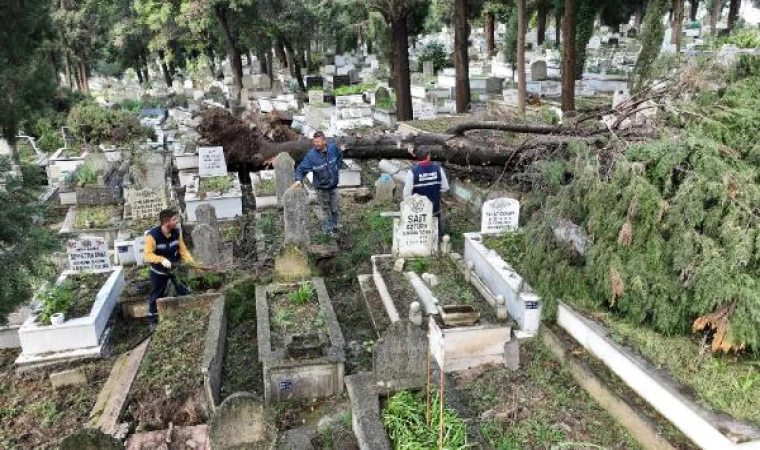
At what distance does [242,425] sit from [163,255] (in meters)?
3.59

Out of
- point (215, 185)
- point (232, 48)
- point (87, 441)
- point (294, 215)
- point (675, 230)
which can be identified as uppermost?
point (232, 48)

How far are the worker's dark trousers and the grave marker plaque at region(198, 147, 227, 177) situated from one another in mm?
4595

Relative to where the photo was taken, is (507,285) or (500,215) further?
(500,215)

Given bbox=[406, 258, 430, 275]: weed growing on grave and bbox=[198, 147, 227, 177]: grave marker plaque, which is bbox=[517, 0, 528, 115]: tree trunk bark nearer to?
bbox=[198, 147, 227, 177]: grave marker plaque

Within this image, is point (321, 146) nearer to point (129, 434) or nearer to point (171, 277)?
point (171, 277)

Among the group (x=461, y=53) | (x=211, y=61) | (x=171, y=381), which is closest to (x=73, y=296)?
(x=171, y=381)

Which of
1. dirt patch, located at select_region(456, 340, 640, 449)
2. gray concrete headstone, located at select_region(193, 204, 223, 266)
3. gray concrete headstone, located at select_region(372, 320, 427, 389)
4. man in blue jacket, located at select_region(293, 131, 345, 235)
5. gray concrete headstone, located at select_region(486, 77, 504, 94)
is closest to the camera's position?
gray concrete headstone, located at select_region(372, 320, 427, 389)

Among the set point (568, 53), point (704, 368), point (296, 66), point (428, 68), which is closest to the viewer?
point (704, 368)

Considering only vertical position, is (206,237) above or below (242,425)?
above

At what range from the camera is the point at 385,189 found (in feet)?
36.7

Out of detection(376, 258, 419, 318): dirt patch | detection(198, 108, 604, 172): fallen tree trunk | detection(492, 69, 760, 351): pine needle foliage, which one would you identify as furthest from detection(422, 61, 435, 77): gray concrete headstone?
detection(492, 69, 760, 351): pine needle foliage

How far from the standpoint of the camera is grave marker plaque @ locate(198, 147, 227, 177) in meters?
11.4

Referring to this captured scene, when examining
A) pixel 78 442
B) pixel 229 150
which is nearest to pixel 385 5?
pixel 229 150

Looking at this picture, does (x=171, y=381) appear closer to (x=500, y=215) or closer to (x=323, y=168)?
(x=323, y=168)
